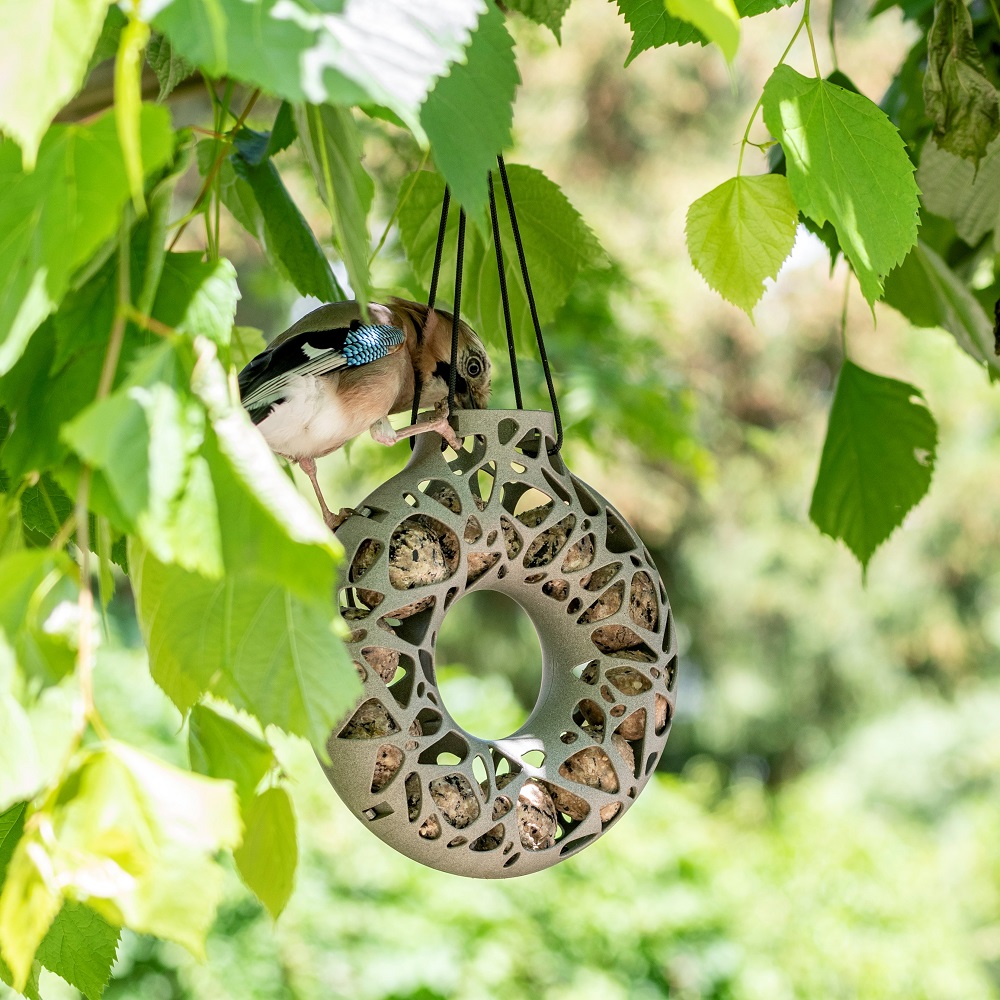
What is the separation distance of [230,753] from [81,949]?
9.4 inches

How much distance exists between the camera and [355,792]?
0.70 m

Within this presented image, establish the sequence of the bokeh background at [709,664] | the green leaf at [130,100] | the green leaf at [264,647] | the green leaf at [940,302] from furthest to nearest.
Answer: the bokeh background at [709,664], the green leaf at [940,302], the green leaf at [264,647], the green leaf at [130,100]

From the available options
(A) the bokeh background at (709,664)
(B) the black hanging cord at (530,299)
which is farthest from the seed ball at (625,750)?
(A) the bokeh background at (709,664)

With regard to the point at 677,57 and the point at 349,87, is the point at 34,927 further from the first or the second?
the point at 677,57

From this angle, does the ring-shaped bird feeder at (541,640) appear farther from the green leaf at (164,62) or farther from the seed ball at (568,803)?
the green leaf at (164,62)

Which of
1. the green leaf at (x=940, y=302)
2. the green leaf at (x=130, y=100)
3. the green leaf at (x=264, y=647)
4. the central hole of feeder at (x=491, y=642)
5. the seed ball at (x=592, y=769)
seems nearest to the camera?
the green leaf at (x=130, y=100)

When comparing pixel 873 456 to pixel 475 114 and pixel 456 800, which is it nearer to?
pixel 456 800

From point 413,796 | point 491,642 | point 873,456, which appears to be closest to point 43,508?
point 413,796

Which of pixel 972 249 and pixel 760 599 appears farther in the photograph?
pixel 760 599

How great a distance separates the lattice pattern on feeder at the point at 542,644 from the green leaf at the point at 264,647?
259mm

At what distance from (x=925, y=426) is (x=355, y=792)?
1.92 ft

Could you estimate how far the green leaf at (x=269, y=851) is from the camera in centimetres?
48

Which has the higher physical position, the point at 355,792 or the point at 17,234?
the point at 17,234

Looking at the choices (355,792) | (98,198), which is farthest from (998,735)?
(98,198)
